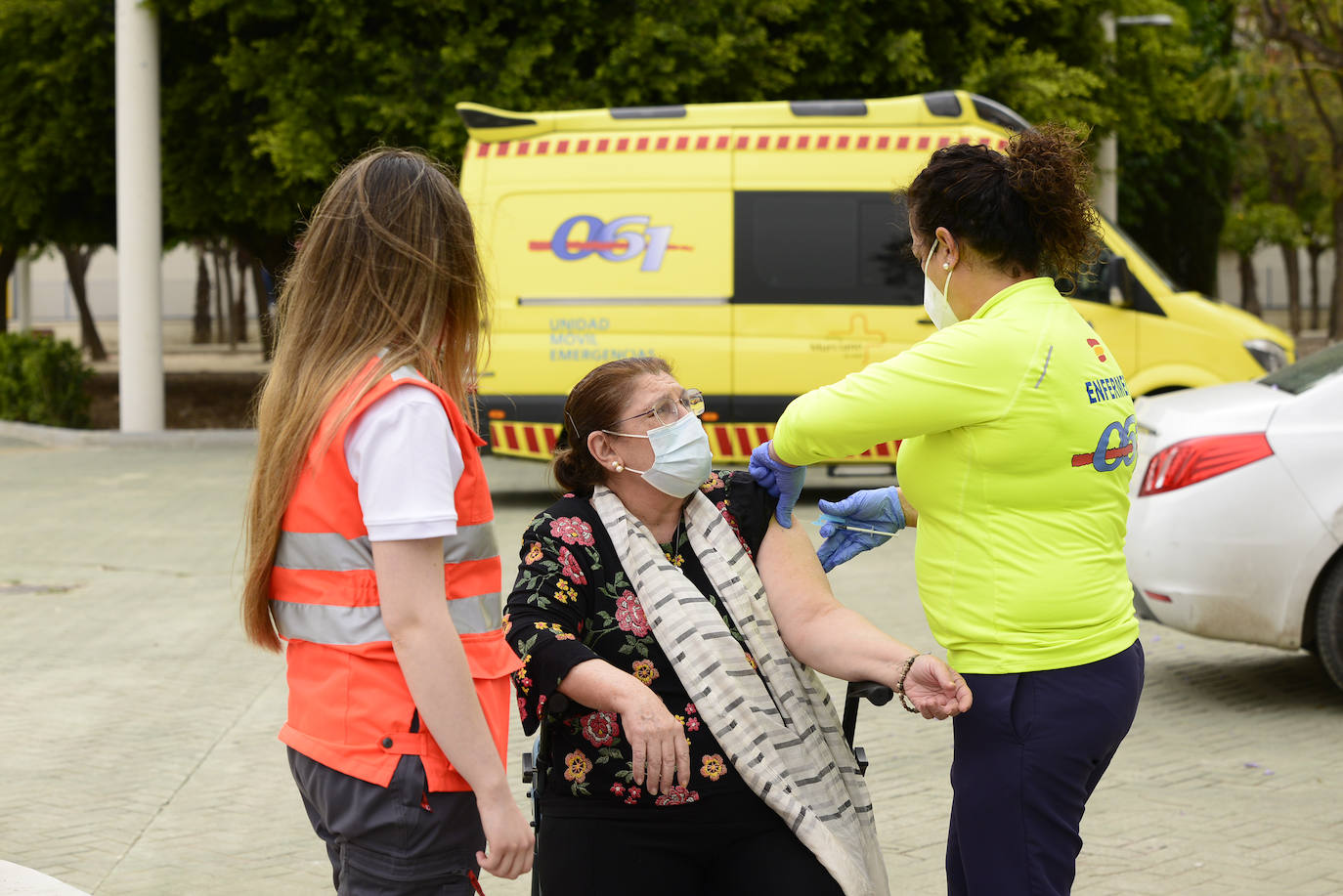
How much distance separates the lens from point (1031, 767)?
2.54 meters

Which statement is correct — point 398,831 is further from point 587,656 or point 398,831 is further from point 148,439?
point 148,439

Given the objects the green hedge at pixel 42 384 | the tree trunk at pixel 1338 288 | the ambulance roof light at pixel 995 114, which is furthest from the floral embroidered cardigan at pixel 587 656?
the tree trunk at pixel 1338 288

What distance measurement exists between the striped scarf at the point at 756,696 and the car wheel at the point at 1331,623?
360 cm

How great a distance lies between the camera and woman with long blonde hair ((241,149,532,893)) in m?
2.11

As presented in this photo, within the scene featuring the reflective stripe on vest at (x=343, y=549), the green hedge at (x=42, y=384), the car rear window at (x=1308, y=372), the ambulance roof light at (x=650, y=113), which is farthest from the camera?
the green hedge at (x=42, y=384)

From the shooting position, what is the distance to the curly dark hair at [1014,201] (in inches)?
101

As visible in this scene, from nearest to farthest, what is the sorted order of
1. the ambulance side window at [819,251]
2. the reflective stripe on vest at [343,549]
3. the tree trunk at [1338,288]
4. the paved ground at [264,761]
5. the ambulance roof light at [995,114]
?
the reflective stripe on vest at [343,549]
the paved ground at [264,761]
the ambulance roof light at [995,114]
the ambulance side window at [819,251]
the tree trunk at [1338,288]

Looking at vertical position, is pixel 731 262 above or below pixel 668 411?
above

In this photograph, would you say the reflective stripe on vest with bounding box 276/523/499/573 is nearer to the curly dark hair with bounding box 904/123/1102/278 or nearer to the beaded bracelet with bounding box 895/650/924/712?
the beaded bracelet with bounding box 895/650/924/712

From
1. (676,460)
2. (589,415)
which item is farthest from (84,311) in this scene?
(676,460)

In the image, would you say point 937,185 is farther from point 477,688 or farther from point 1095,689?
point 477,688

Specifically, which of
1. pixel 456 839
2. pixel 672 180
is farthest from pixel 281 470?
pixel 672 180

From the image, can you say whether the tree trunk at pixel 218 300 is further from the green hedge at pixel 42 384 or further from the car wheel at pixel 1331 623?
the car wheel at pixel 1331 623

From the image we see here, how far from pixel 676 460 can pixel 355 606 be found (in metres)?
0.93
